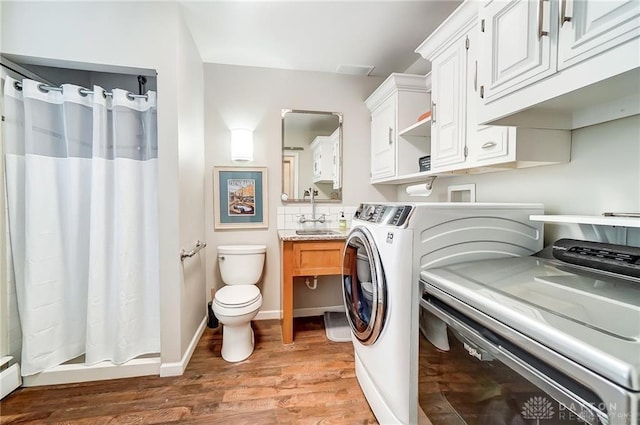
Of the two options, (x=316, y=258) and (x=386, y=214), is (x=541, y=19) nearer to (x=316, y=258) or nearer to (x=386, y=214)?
(x=386, y=214)

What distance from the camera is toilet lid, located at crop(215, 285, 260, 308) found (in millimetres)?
1839

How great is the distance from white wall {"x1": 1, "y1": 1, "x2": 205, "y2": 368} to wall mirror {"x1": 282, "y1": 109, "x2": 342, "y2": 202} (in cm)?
100

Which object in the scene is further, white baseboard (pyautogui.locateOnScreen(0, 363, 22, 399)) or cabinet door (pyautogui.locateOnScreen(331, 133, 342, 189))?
cabinet door (pyautogui.locateOnScreen(331, 133, 342, 189))

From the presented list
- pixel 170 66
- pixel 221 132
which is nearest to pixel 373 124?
pixel 221 132

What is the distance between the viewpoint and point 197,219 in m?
2.21

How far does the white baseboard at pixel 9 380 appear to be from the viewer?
1486 mm

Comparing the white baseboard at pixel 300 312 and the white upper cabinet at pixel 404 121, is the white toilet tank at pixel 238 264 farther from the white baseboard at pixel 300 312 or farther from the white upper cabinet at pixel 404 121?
the white upper cabinet at pixel 404 121

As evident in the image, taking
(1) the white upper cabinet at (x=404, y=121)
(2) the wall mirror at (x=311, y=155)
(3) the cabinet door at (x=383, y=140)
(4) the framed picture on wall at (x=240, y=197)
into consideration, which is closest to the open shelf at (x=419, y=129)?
(1) the white upper cabinet at (x=404, y=121)

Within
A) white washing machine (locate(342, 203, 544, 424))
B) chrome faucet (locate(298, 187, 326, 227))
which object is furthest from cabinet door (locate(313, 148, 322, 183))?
white washing machine (locate(342, 203, 544, 424))

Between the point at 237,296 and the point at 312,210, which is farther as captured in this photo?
the point at 312,210

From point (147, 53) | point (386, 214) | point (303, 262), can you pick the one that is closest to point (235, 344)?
point (303, 262)

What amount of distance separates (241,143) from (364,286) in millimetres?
1756

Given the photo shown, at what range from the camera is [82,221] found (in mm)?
1691

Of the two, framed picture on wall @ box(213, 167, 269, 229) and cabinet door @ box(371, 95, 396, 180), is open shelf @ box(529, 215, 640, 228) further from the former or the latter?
framed picture on wall @ box(213, 167, 269, 229)
